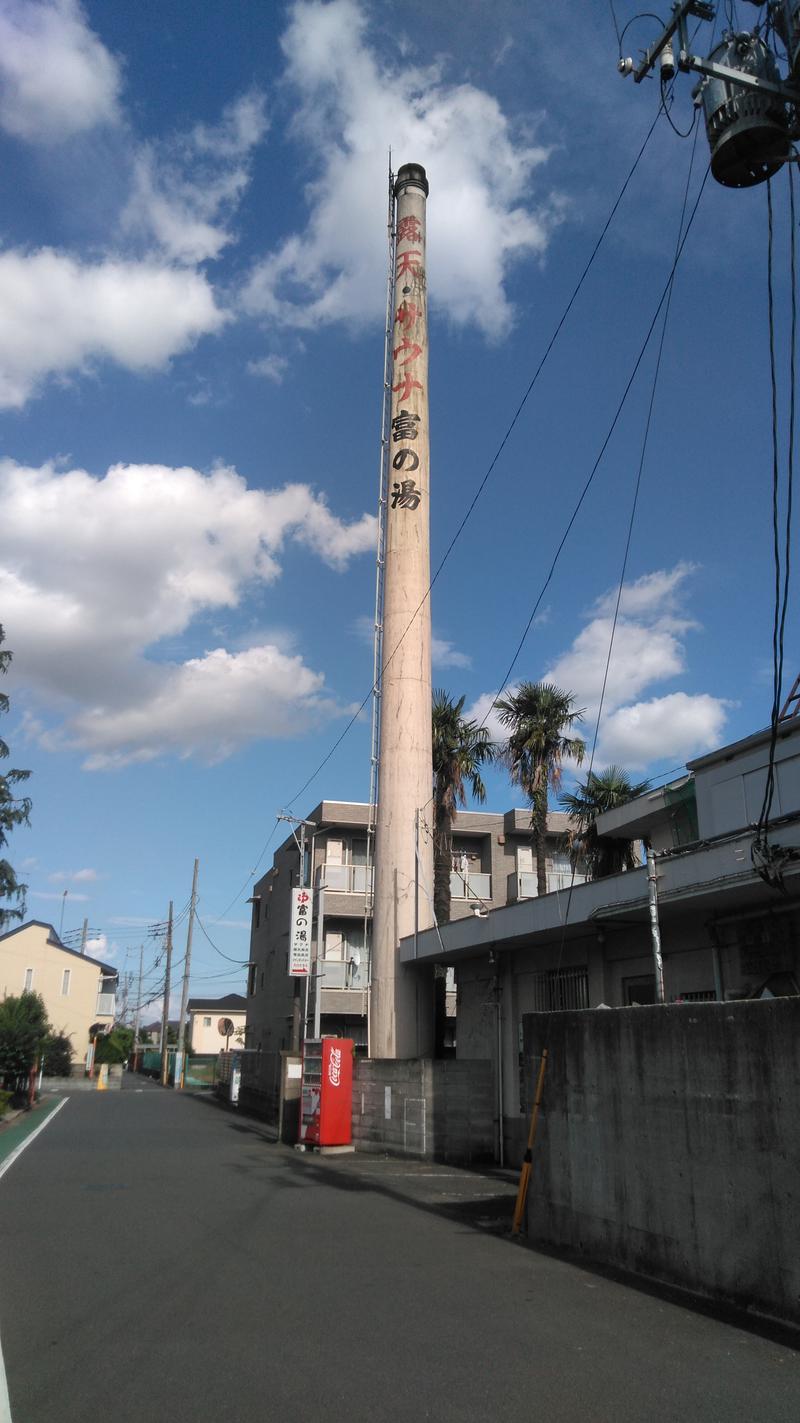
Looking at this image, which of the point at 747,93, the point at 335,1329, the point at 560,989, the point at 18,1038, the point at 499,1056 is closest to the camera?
the point at 335,1329

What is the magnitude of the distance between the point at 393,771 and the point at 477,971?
5383 millimetres

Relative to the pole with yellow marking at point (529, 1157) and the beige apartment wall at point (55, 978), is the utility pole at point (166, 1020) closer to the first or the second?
the beige apartment wall at point (55, 978)

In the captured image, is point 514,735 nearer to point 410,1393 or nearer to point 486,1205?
point 486,1205

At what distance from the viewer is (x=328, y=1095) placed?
20203 millimetres

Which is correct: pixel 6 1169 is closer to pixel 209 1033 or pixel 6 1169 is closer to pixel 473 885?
pixel 473 885

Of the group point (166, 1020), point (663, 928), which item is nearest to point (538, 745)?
point (663, 928)

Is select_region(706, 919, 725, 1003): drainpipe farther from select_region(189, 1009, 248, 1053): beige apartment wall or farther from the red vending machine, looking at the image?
select_region(189, 1009, 248, 1053): beige apartment wall

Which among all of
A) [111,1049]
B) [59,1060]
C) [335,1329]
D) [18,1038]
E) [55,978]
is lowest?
[335,1329]

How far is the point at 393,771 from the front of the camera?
2433 centimetres

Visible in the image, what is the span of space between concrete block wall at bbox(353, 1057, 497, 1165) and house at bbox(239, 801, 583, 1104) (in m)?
10.2

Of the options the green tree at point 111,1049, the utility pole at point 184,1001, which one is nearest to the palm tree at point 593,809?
the utility pole at point 184,1001

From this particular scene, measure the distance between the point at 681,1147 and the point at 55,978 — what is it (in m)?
63.5

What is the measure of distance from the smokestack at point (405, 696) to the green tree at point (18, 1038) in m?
16.4

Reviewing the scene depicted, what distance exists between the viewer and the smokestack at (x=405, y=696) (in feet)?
77.0
